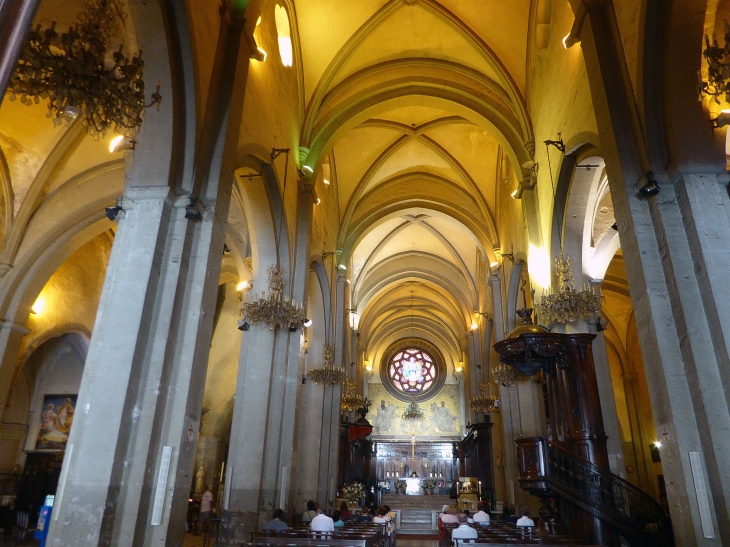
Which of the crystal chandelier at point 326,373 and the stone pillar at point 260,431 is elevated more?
the crystal chandelier at point 326,373

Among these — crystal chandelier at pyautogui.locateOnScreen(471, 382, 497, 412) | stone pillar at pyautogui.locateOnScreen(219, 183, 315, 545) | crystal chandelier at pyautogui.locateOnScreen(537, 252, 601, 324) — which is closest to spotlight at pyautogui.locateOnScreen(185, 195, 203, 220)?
stone pillar at pyautogui.locateOnScreen(219, 183, 315, 545)

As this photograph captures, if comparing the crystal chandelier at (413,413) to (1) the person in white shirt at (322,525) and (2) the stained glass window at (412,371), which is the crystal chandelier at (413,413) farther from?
(1) the person in white shirt at (322,525)

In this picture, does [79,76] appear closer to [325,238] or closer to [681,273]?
[681,273]

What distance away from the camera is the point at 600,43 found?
22.0 feet

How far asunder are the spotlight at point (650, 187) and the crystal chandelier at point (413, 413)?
97.8 ft

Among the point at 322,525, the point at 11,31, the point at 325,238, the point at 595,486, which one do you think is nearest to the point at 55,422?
the point at 325,238

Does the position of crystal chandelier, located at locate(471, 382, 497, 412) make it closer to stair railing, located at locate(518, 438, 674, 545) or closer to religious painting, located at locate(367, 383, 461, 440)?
stair railing, located at locate(518, 438, 674, 545)

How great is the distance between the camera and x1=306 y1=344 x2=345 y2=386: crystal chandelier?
14031 millimetres

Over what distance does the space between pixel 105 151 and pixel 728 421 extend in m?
11.5

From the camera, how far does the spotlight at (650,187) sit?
17.8 feet

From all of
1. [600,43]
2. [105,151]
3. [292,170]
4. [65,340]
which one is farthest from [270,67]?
[65,340]

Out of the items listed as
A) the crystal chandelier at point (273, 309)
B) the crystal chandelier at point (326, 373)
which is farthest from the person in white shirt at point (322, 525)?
the crystal chandelier at point (326, 373)

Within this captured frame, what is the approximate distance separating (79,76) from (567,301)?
7.48m

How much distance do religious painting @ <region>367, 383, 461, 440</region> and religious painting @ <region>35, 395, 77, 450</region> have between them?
21484 mm
